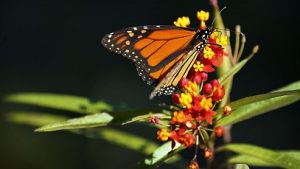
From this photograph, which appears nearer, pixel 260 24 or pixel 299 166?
pixel 299 166

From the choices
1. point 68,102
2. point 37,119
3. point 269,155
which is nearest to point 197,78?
point 269,155

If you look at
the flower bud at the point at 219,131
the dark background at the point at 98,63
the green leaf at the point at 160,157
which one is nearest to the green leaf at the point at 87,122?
the green leaf at the point at 160,157

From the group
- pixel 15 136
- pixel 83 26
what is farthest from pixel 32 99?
pixel 83 26

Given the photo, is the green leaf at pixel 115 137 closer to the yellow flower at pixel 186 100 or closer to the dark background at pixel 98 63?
the yellow flower at pixel 186 100

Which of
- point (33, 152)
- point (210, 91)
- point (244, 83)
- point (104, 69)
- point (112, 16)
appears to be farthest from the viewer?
point (112, 16)

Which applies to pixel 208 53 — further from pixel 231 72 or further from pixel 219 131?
pixel 219 131

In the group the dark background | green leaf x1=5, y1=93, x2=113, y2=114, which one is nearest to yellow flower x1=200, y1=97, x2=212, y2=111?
green leaf x1=5, y1=93, x2=113, y2=114

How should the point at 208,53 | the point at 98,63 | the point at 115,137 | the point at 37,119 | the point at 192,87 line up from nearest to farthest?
the point at 192,87
the point at 208,53
the point at 115,137
the point at 37,119
the point at 98,63

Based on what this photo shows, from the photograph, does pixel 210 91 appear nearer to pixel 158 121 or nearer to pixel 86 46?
pixel 158 121
